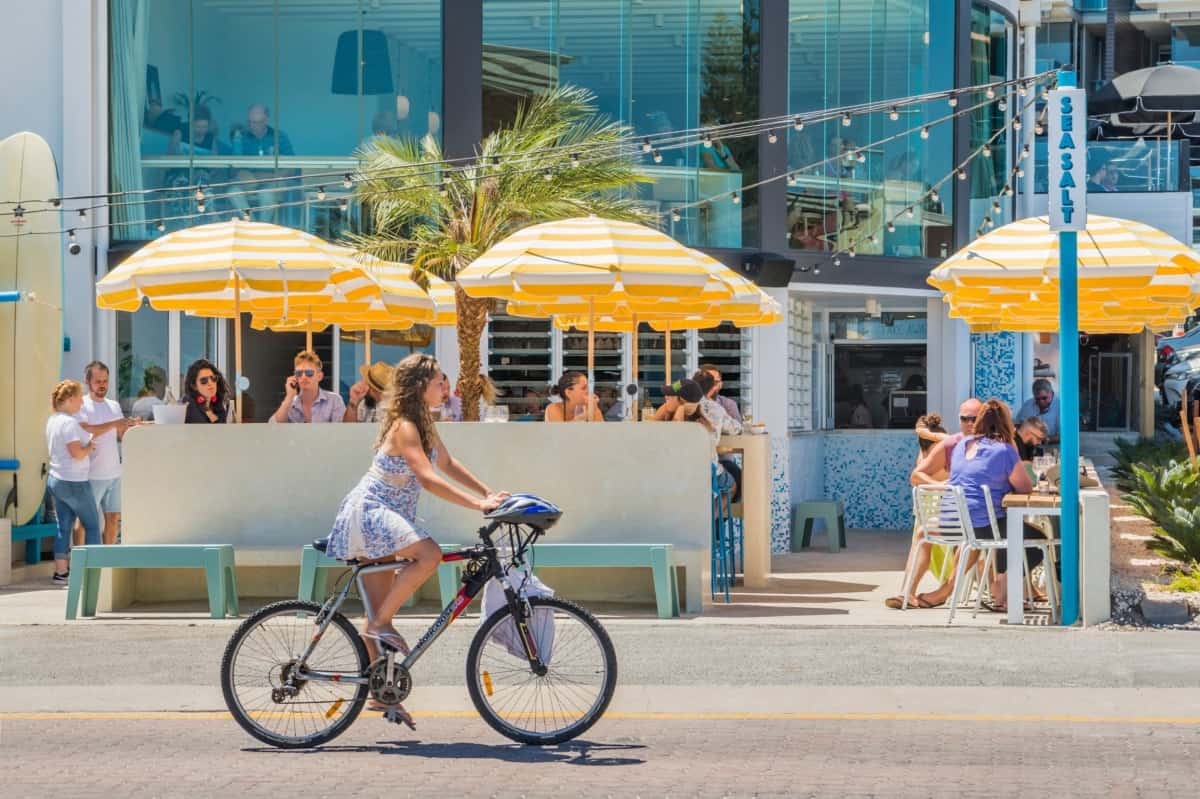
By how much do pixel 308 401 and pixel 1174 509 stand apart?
273 inches

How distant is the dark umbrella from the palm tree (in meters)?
16.7

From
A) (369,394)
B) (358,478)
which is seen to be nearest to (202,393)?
(358,478)

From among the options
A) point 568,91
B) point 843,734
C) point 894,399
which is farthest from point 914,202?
point 843,734

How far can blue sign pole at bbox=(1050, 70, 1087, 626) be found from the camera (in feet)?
39.6

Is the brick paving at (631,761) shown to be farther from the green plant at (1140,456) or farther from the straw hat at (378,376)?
the green plant at (1140,456)

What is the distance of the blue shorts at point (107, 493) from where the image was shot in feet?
53.6

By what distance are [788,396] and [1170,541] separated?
7562 millimetres

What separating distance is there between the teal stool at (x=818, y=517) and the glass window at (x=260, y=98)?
579 cm

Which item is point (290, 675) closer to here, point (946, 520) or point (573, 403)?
point (946, 520)

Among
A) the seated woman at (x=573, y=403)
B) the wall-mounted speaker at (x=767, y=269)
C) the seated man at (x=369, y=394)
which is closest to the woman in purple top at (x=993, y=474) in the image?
the seated woman at (x=573, y=403)

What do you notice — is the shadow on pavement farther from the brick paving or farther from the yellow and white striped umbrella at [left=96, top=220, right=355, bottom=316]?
the yellow and white striped umbrella at [left=96, top=220, right=355, bottom=316]

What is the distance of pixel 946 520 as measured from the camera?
43.3 ft

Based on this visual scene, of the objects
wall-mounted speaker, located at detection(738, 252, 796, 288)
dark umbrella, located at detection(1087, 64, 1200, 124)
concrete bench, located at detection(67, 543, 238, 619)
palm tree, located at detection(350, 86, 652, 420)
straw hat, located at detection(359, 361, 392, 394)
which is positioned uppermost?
dark umbrella, located at detection(1087, 64, 1200, 124)

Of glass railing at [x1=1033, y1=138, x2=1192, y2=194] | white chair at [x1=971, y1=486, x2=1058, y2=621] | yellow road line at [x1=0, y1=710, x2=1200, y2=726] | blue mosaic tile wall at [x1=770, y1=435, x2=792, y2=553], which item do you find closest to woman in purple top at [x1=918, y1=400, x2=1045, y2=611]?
white chair at [x1=971, y1=486, x2=1058, y2=621]
